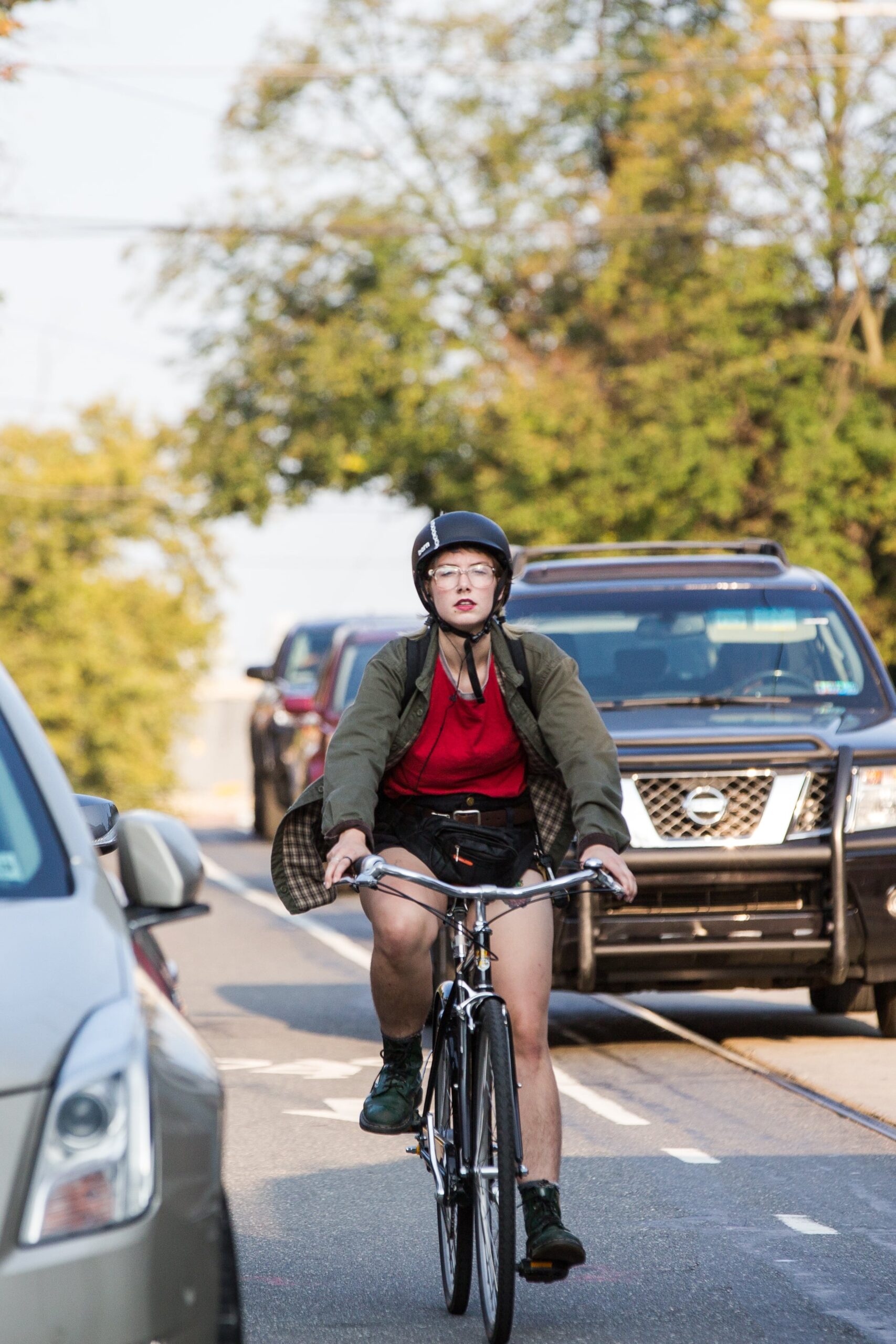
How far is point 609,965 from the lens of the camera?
910cm

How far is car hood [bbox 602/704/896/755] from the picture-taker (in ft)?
30.4

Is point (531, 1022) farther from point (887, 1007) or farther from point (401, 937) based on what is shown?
point (887, 1007)

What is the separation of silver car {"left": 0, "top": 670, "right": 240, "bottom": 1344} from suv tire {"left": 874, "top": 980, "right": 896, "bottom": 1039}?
636cm

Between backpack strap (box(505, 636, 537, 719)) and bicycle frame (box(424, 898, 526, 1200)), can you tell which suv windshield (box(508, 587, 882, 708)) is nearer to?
backpack strap (box(505, 636, 537, 719))

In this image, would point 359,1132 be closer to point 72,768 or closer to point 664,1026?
point 664,1026

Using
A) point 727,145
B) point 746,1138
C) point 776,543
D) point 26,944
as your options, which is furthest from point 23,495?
point 26,944

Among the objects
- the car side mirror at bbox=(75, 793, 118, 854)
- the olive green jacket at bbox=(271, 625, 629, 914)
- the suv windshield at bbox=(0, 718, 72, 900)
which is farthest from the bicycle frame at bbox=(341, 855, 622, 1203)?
Result: the suv windshield at bbox=(0, 718, 72, 900)

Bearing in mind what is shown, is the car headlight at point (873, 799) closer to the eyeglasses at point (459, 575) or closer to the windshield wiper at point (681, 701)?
the windshield wiper at point (681, 701)

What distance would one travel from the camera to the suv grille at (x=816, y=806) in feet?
30.4

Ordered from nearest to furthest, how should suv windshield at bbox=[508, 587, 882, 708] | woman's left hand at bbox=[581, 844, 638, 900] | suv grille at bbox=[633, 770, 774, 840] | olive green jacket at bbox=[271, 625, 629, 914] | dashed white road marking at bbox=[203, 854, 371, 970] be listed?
woman's left hand at bbox=[581, 844, 638, 900] → olive green jacket at bbox=[271, 625, 629, 914] → suv grille at bbox=[633, 770, 774, 840] → suv windshield at bbox=[508, 587, 882, 708] → dashed white road marking at bbox=[203, 854, 371, 970]

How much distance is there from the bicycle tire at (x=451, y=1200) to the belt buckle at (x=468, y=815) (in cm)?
43

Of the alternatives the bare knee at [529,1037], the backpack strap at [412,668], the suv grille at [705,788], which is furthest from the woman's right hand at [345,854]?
the suv grille at [705,788]

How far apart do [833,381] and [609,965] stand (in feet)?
64.7

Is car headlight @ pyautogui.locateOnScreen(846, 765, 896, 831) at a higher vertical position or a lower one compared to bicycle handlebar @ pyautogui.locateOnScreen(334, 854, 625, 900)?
lower
